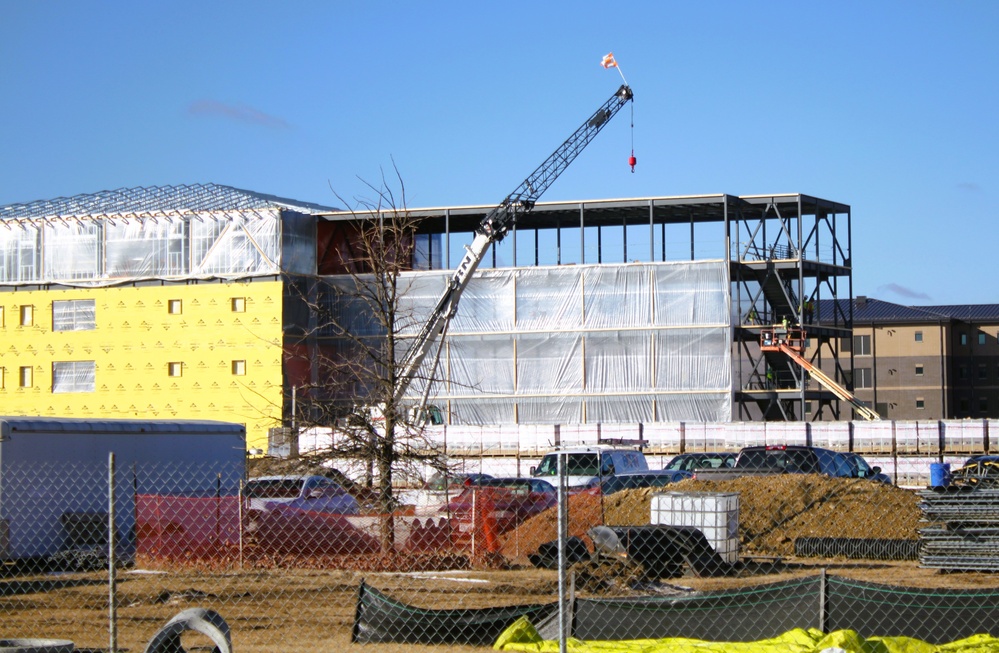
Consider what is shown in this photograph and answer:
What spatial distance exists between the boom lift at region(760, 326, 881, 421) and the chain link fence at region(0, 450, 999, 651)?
32.7 metres

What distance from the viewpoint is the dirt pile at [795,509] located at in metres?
22.0

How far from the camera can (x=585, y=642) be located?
395 inches

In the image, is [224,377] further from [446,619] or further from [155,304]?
[446,619]

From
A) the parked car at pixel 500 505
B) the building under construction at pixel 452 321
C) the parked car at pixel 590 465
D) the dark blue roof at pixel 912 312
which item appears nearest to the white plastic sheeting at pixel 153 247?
the building under construction at pixel 452 321

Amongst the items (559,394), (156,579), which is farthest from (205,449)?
(559,394)

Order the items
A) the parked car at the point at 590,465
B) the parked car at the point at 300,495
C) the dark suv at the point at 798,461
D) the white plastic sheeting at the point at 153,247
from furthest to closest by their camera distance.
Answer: the white plastic sheeting at the point at 153,247 → the parked car at the point at 590,465 → the dark suv at the point at 798,461 → the parked car at the point at 300,495

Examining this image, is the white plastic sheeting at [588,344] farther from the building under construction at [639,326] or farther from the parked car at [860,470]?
the parked car at [860,470]

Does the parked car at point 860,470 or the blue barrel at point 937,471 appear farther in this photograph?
the blue barrel at point 937,471

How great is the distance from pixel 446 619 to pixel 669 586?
16.3 ft

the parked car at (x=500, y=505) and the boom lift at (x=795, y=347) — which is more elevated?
the boom lift at (x=795, y=347)

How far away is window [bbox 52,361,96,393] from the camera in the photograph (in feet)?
202

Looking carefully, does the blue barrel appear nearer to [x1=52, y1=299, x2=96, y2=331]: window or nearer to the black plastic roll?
the black plastic roll

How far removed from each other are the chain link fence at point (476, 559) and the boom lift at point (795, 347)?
107ft

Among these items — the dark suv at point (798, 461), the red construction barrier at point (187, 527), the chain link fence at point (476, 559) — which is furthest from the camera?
the dark suv at point (798, 461)
